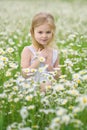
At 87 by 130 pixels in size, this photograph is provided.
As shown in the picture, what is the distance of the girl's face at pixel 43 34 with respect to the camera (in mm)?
4309

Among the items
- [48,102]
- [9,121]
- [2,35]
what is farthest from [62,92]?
[2,35]

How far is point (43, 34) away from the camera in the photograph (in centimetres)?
431

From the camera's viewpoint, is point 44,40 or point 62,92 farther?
point 44,40

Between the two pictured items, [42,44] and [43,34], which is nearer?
[43,34]

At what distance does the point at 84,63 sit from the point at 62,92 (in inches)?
70.0

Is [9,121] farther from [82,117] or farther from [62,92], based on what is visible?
[82,117]

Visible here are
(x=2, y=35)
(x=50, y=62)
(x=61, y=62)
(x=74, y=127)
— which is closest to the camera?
(x=74, y=127)

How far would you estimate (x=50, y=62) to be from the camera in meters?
4.48

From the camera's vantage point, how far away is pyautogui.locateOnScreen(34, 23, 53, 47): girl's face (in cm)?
431

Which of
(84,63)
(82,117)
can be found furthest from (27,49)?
(82,117)

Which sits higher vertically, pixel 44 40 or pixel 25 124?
pixel 44 40

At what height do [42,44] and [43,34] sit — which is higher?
[43,34]

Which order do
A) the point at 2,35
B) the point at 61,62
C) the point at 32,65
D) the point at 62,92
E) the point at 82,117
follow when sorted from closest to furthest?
1. the point at 82,117
2. the point at 62,92
3. the point at 32,65
4. the point at 61,62
5. the point at 2,35

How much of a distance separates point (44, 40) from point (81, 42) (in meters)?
1.82
